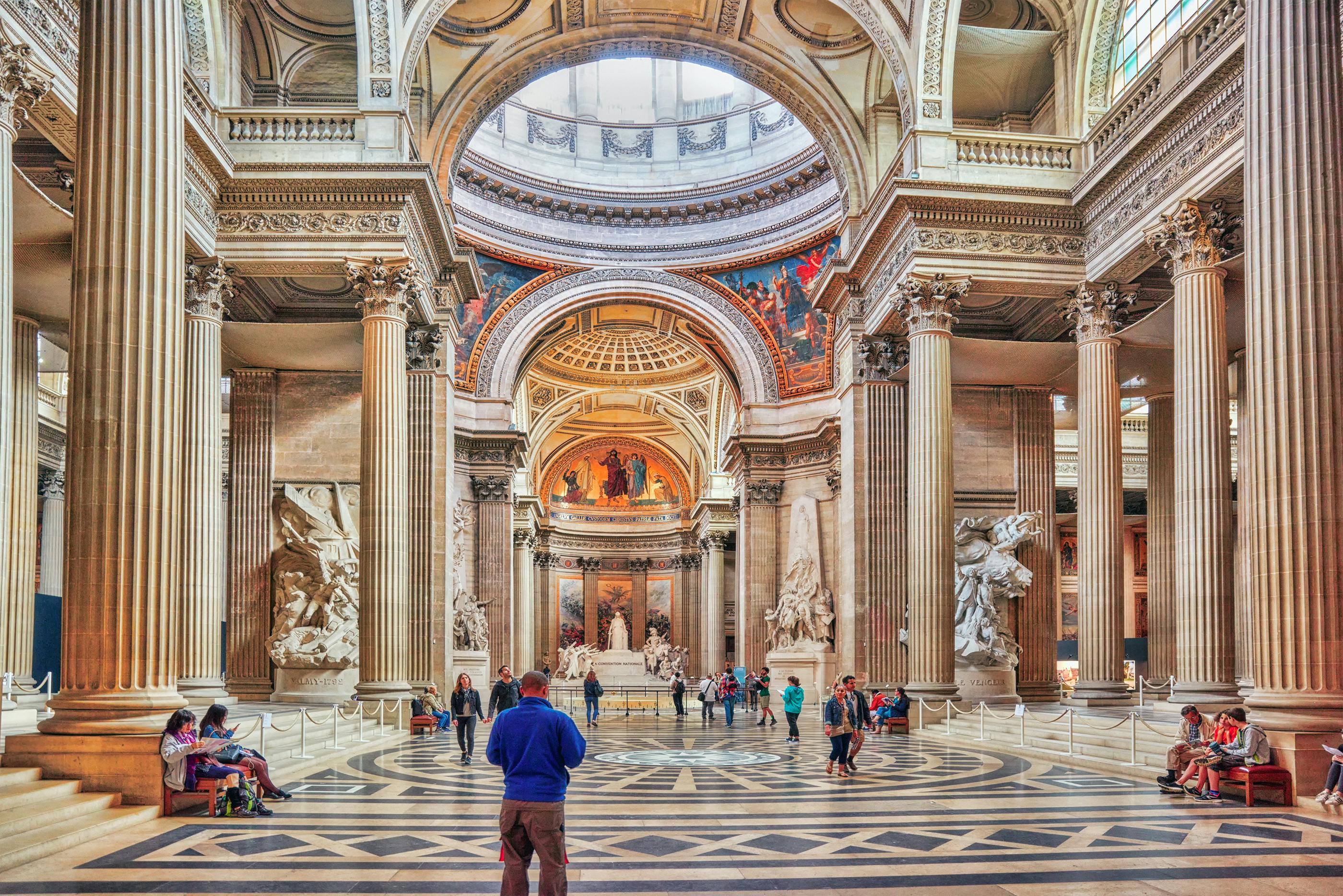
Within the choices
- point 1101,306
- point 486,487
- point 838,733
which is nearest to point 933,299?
point 1101,306

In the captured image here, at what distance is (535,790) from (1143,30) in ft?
59.4

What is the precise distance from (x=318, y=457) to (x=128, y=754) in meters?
14.1

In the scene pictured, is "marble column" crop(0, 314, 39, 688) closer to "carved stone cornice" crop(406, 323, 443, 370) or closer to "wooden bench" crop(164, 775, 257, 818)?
"carved stone cornice" crop(406, 323, 443, 370)

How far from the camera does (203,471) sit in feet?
59.3

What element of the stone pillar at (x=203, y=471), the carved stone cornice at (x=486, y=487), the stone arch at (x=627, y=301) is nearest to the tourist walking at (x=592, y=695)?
the stone pillar at (x=203, y=471)

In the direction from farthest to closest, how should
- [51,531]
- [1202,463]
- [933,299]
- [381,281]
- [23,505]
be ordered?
[51,531] < [933,299] < [381,281] < [23,505] < [1202,463]

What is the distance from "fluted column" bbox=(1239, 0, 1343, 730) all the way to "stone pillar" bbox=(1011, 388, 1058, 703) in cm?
1235

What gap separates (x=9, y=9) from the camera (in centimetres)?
1231

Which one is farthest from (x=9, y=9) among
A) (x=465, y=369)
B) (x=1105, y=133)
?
(x=465, y=369)

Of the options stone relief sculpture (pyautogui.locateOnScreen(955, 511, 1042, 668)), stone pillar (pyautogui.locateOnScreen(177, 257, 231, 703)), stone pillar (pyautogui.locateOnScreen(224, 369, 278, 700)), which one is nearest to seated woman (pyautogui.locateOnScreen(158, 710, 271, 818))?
stone pillar (pyautogui.locateOnScreen(177, 257, 231, 703))

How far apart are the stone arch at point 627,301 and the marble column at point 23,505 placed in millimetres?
21546

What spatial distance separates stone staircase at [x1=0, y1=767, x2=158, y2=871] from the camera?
7.91 metres

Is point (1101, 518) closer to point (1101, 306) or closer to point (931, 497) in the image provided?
point (931, 497)

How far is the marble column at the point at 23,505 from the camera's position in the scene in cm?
1788
